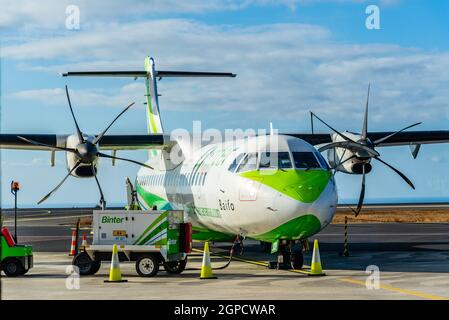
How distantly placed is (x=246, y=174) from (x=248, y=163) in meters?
0.34

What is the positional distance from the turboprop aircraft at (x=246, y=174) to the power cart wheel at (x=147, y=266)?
2.33 metres

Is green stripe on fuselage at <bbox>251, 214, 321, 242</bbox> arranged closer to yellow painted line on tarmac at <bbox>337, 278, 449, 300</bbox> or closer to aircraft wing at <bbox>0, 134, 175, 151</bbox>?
yellow painted line on tarmac at <bbox>337, 278, 449, 300</bbox>

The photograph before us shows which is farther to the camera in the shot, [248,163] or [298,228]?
[248,163]

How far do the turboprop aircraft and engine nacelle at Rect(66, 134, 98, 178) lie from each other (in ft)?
0.10

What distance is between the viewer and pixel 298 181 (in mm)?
15719

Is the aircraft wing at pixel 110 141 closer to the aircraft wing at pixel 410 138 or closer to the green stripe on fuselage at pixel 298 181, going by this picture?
the aircraft wing at pixel 410 138

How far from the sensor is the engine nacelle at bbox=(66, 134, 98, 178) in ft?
72.3

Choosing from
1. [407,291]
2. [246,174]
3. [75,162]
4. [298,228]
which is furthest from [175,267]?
[75,162]

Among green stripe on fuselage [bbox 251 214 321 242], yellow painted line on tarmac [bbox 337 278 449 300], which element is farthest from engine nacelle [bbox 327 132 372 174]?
yellow painted line on tarmac [bbox 337 278 449 300]

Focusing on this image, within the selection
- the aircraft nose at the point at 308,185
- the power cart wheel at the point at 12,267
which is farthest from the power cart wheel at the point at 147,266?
the aircraft nose at the point at 308,185

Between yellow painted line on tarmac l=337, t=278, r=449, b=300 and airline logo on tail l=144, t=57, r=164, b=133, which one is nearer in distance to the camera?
yellow painted line on tarmac l=337, t=278, r=449, b=300

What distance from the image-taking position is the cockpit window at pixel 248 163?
16.9 metres

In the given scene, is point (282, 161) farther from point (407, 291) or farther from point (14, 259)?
point (14, 259)
